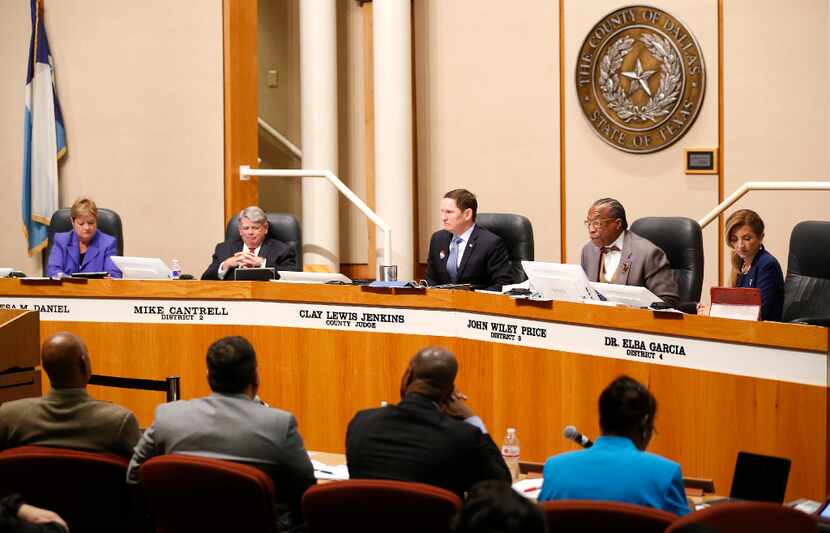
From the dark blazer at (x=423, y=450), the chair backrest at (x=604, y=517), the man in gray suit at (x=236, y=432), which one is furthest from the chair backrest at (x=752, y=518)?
the man in gray suit at (x=236, y=432)

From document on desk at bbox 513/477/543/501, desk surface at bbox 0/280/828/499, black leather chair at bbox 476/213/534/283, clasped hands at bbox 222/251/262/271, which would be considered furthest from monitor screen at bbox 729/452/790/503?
clasped hands at bbox 222/251/262/271

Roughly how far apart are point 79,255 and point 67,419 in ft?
12.4

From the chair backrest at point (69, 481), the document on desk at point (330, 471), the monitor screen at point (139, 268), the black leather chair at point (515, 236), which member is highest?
the black leather chair at point (515, 236)

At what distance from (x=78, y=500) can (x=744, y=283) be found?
375cm

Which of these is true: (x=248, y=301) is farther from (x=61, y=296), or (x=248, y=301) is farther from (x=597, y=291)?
(x=597, y=291)

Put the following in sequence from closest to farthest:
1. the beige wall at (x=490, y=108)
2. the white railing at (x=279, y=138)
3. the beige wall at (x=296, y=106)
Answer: the beige wall at (x=490, y=108)
the beige wall at (x=296, y=106)
the white railing at (x=279, y=138)

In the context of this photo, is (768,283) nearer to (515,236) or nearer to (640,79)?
(515,236)

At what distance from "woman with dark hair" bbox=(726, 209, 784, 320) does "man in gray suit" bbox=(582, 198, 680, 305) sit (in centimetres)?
39

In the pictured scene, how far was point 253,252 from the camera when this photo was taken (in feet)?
22.1

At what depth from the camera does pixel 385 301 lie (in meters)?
5.63

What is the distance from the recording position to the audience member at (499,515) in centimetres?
188

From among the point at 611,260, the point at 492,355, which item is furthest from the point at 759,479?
the point at 611,260

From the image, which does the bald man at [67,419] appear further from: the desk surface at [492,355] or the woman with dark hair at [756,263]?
the woman with dark hair at [756,263]

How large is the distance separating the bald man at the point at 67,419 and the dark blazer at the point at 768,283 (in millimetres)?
3461
